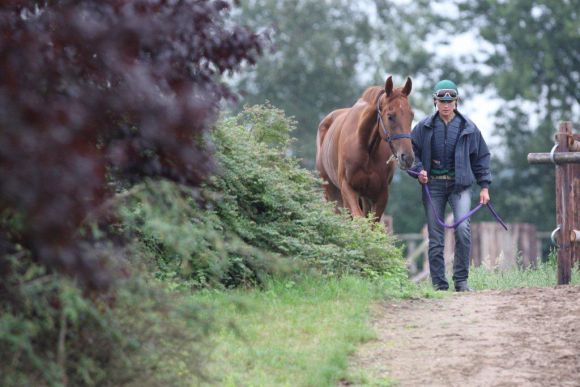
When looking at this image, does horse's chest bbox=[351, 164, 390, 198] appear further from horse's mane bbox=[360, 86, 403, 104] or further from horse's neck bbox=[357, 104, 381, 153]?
horse's mane bbox=[360, 86, 403, 104]

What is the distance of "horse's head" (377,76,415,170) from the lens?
39.3 feet

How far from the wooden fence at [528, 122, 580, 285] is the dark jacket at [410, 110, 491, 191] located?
0.76 meters

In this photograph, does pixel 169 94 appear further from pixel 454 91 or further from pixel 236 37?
pixel 454 91

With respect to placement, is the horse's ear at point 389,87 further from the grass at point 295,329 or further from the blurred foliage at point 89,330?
the blurred foliage at point 89,330

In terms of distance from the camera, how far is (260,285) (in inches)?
386

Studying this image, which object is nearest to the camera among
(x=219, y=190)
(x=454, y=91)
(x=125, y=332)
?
(x=125, y=332)

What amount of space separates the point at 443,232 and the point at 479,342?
3805 millimetres

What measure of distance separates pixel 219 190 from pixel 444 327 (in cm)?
282

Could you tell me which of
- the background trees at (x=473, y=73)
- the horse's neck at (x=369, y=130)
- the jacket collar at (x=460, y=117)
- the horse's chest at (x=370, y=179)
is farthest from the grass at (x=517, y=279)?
the background trees at (x=473, y=73)

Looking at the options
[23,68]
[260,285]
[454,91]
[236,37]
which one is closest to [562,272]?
[454,91]

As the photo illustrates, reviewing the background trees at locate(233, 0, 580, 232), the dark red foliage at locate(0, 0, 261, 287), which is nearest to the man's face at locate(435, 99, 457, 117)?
the dark red foliage at locate(0, 0, 261, 287)

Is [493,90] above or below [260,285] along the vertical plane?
above

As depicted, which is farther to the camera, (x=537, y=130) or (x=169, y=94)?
(x=537, y=130)

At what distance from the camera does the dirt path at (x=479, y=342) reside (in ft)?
23.6
